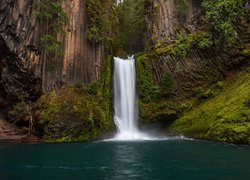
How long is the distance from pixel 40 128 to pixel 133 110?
987 centimetres

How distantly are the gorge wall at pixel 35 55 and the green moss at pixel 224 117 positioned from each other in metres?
10.7

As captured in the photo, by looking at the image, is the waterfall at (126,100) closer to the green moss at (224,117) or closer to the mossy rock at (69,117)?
the mossy rock at (69,117)

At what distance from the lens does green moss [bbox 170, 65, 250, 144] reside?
2605 centimetres

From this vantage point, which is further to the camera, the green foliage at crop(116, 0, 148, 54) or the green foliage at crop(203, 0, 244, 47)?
the green foliage at crop(116, 0, 148, 54)

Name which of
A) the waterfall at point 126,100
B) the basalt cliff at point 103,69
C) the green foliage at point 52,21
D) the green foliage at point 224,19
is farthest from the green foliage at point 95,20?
the green foliage at point 224,19

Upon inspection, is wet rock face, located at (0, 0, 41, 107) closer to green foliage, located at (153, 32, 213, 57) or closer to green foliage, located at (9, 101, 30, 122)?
green foliage, located at (9, 101, 30, 122)

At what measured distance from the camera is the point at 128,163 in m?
17.9

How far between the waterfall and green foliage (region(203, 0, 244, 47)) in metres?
9.25

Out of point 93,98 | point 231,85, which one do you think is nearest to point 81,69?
point 93,98

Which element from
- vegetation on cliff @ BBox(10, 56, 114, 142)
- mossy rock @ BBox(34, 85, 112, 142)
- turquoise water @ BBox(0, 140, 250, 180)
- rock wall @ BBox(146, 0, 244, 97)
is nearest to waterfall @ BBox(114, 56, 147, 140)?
vegetation on cliff @ BBox(10, 56, 114, 142)

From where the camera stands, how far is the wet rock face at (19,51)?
3067 centimetres

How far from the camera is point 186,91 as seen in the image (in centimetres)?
3619

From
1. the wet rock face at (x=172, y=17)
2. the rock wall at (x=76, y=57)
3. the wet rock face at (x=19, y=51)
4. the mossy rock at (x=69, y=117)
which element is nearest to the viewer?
the mossy rock at (x=69, y=117)

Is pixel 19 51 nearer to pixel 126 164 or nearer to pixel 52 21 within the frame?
pixel 52 21
